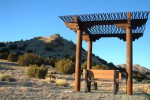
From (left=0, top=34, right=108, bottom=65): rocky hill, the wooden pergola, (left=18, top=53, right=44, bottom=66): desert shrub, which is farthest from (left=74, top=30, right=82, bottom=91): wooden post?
(left=0, top=34, right=108, bottom=65): rocky hill

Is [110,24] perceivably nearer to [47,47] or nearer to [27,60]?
[27,60]

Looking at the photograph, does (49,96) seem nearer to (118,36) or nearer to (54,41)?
(118,36)

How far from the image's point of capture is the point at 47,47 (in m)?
60.2

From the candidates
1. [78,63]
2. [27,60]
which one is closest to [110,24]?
[78,63]

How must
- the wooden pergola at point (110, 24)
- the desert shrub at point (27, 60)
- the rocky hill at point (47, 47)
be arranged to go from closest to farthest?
the wooden pergola at point (110, 24) → the desert shrub at point (27, 60) → the rocky hill at point (47, 47)

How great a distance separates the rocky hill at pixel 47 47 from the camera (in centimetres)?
5672

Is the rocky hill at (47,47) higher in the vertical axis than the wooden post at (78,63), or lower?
higher

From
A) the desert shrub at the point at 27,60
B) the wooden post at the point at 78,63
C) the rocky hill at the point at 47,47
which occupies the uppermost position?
the rocky hill at the point at 47,47

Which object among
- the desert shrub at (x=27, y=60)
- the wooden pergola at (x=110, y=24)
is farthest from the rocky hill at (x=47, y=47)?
the wooden pergola at (x=110, y=24)

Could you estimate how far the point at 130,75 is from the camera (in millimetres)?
14430

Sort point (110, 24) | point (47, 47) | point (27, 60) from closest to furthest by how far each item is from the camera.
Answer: point (110, 24), point (27, 60), point (47, 47)

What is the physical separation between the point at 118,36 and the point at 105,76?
3751 mm

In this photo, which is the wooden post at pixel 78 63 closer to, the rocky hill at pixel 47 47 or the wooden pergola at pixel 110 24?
the wooden pergola at pixel 110 24

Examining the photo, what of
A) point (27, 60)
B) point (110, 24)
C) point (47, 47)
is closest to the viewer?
point (110, 24)
